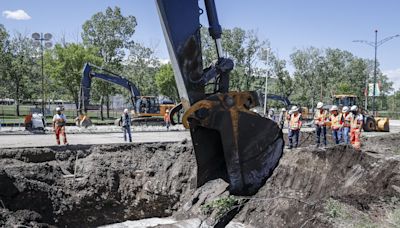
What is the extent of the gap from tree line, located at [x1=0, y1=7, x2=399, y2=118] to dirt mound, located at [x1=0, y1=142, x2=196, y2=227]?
22267mm

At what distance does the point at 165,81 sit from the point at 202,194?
114 ft

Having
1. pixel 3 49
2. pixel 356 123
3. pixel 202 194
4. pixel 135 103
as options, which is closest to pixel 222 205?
pixel 202 194

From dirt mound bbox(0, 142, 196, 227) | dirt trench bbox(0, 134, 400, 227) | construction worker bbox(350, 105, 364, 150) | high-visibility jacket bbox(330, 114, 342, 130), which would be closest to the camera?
dirt trench bbox(0, 134, 400, 227)

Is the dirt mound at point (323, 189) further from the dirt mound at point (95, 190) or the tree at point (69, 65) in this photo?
the tree at point (69, 65)

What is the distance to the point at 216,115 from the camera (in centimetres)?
559

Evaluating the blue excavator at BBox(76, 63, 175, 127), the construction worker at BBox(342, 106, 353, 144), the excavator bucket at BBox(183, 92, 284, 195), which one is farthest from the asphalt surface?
the excavator bucket at BBox(183, 92, 284, 195)

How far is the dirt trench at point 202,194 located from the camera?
219 inches

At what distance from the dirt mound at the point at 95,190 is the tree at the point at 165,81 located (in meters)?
31.6

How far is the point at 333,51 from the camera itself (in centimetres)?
5662

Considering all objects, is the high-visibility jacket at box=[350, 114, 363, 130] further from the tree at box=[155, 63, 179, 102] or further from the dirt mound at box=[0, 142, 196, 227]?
the tree at box=[155, 63, 179, 102]

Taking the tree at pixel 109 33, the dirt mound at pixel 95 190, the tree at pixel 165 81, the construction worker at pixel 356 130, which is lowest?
the dirt mound at pixel 95 190

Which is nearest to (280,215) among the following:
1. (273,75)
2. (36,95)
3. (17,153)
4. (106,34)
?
(17,153)

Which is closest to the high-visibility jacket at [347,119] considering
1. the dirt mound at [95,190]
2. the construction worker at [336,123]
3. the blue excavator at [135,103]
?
the construction worker at [336,123]

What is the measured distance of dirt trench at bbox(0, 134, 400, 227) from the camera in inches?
219
